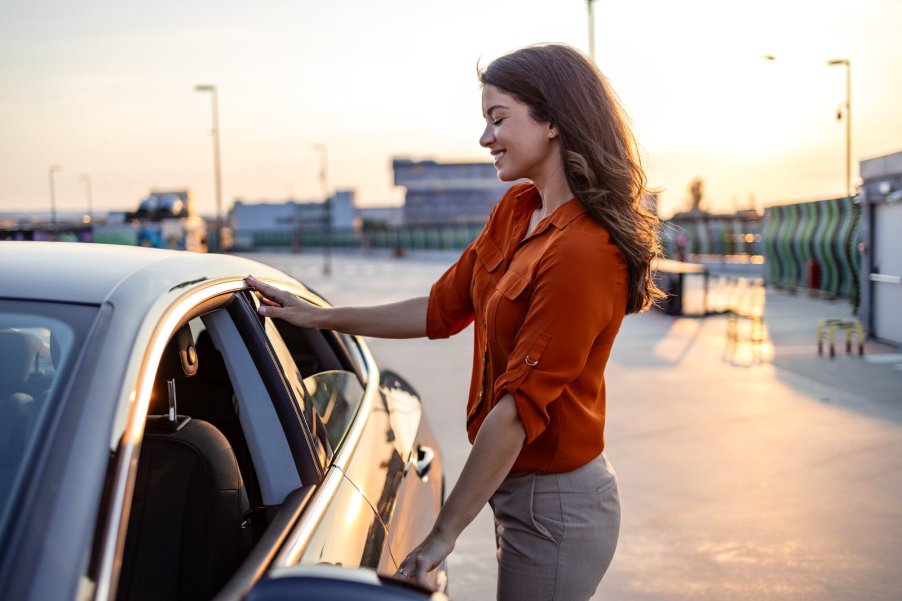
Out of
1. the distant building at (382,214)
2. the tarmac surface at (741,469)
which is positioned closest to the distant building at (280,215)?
the distant building at (382,214)

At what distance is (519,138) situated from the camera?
2.38 meters

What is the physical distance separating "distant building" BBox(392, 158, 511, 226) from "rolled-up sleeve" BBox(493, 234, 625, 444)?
12549 centimetres

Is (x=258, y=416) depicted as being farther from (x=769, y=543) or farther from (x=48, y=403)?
(x=769, y=543)

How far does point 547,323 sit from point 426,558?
590 mm

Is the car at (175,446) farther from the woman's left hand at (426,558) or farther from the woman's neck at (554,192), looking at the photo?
the woman's neck at (554,192)

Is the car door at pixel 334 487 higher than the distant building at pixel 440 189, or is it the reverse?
the distant building at pixel 440 189

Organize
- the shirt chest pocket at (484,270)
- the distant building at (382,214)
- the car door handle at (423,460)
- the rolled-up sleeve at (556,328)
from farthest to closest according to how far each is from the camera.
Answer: the distant building at (382,214)
the car door handle at (423,460)
the shirt chest pocket at (484,270)
the rolled-up sleeve at (556,328)

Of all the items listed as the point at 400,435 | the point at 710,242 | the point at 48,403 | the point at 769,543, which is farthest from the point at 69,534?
the point at 710,242

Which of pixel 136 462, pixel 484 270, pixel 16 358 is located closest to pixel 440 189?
pixel 484 270

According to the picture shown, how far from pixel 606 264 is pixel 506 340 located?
0.29 m

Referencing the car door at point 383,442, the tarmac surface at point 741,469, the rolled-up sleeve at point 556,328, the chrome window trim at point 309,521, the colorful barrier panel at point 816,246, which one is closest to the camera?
the chrome window trim at point 309,521

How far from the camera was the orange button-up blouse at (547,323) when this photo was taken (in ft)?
7.13

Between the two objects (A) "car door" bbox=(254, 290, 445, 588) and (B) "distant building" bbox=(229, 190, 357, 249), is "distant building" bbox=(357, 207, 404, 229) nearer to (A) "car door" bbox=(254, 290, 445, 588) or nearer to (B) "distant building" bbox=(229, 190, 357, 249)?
(B) "distant building" bbox=(229, 190, 357, 249)

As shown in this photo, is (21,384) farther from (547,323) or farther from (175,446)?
(547,323)
